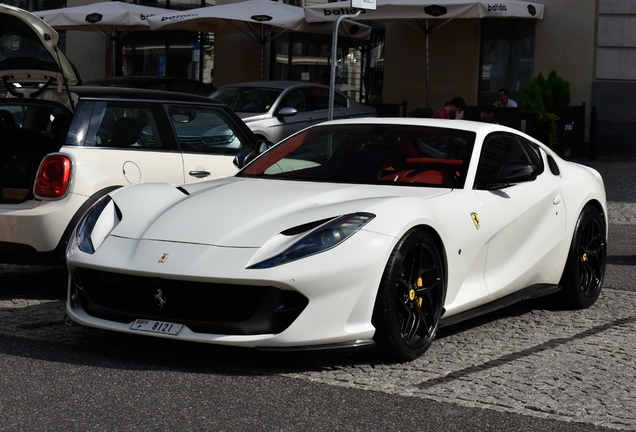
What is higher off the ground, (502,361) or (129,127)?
(129,127)

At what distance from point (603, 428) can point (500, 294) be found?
194cm

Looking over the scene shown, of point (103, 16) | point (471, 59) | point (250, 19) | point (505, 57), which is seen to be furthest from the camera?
point (103, 16)

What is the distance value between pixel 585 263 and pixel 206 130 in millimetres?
3076

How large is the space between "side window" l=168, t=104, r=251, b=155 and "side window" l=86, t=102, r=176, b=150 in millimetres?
121

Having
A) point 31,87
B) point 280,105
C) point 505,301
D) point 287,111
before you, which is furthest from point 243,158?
point 280,105

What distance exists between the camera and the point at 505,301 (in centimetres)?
623

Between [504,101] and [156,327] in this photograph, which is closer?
[156,327]

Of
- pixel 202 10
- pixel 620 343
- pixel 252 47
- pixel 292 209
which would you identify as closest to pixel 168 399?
pixel 292 209

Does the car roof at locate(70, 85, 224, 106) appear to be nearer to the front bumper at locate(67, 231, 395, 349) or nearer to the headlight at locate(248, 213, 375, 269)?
the front bumper at locate(67, 231, 395, 349)

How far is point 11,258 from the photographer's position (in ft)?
22.2

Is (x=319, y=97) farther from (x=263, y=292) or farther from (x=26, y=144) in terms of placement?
(x=263, y=292)

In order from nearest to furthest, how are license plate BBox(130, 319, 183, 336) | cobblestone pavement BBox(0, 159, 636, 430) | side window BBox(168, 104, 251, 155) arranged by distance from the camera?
cobblestone pavement BBox(0, 159, 636, 430)
license plate BBox(130, 319, 183, 336)
side window BBox(168, 104, 251, 155)

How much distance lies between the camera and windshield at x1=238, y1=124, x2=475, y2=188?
20.0 ft

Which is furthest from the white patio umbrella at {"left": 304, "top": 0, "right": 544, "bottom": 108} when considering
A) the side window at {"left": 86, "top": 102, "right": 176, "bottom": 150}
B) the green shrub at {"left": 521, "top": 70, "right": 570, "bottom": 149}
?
the side window at {"left": 86, "top": 102, "right": 176, "bottom": 150}
